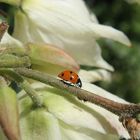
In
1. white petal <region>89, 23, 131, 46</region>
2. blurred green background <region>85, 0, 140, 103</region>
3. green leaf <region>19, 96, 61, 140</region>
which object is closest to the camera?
green leaf <region>19, 96, 61, 140</region>

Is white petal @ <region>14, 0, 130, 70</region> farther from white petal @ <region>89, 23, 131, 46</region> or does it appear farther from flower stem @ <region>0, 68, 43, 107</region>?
flower stem @ <region>0, 68, 43, 107</region>

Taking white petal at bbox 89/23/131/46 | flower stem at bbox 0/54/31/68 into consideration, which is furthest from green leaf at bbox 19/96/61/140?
white petal at bbox 89/23/131/46

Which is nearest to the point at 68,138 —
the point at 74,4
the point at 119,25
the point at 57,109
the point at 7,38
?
the point at 57,109

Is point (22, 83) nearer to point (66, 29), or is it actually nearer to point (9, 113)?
point (9, 113)

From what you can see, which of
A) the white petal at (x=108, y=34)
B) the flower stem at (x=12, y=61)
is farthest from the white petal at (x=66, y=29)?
the flower stem at (x=12, y=61)

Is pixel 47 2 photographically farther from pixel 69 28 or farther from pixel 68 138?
pixel 68 138

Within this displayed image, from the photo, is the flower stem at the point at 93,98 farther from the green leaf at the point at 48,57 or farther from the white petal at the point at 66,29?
the white petal at the point at 66,29
